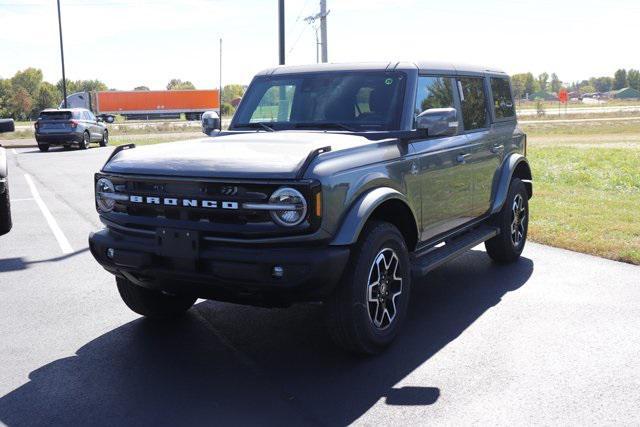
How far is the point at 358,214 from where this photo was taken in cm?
420

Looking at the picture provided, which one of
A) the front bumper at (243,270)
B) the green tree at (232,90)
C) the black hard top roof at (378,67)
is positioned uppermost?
the green tree at (232,90)

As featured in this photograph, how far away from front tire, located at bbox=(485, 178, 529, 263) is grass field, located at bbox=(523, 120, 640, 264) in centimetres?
93

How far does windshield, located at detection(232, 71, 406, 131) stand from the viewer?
5.23m

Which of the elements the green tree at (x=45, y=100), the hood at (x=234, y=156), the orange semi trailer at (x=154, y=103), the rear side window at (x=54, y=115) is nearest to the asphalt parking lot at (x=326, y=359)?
the hood at (x=234, y=156)

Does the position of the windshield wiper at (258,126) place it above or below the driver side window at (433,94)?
below

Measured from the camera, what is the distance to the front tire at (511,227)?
6789 millimetres

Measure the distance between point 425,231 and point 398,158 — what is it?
668mm

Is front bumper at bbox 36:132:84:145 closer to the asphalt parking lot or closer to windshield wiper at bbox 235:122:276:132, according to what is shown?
the asphalt parking lot

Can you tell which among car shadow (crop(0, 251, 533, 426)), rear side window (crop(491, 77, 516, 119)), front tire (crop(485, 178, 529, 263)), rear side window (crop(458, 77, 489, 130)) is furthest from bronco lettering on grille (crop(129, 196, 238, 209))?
rear side window (crop(491, 77, 516, 119))

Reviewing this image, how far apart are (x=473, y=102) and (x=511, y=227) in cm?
138

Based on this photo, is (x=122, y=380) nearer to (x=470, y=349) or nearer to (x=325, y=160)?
(x=325, y=160)

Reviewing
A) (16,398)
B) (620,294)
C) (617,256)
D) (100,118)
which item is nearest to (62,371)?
(16,398)

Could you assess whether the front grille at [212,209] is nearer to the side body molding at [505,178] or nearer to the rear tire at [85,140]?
the side body molding at [505,178]

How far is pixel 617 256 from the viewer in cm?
730
